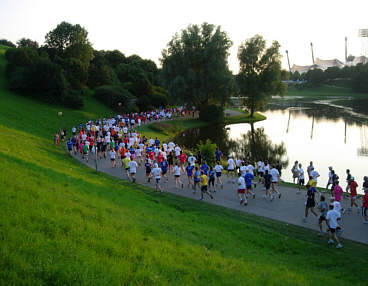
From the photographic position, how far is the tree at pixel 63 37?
210 feet

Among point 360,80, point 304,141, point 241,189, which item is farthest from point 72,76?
point 360,80

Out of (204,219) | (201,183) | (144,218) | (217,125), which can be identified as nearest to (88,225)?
(144,218)

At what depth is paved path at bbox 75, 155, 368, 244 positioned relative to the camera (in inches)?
500

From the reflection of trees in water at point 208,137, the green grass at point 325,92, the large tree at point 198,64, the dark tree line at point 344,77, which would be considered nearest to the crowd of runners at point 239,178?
the reflection of trees in water at point 208,137

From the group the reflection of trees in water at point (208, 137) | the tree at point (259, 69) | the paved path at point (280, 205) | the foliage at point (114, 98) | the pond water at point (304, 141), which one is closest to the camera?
the paved path at point (280, 205)

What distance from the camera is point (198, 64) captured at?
55.1m

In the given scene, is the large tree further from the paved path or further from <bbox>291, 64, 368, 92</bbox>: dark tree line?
<bbox>291, 64, 368, 92</bbox>: dark tree line

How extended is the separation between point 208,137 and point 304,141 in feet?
39.8

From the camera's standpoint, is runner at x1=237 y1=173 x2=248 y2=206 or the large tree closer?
runner at x1=237 y1=173 x2=248 y2=206

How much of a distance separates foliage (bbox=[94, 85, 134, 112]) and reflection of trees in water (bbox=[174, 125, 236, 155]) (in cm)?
1554

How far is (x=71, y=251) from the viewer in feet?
22.3

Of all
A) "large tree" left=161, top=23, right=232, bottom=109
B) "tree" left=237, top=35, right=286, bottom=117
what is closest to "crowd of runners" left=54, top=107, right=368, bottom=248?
"large tree" left=161, top=23, right=232, bottom=109

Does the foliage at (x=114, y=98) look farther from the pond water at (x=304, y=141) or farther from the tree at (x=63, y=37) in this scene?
the pond water at (x=304, y=141)

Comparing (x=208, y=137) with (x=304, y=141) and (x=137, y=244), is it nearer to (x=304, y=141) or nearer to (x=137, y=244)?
(x=304, y=141)
